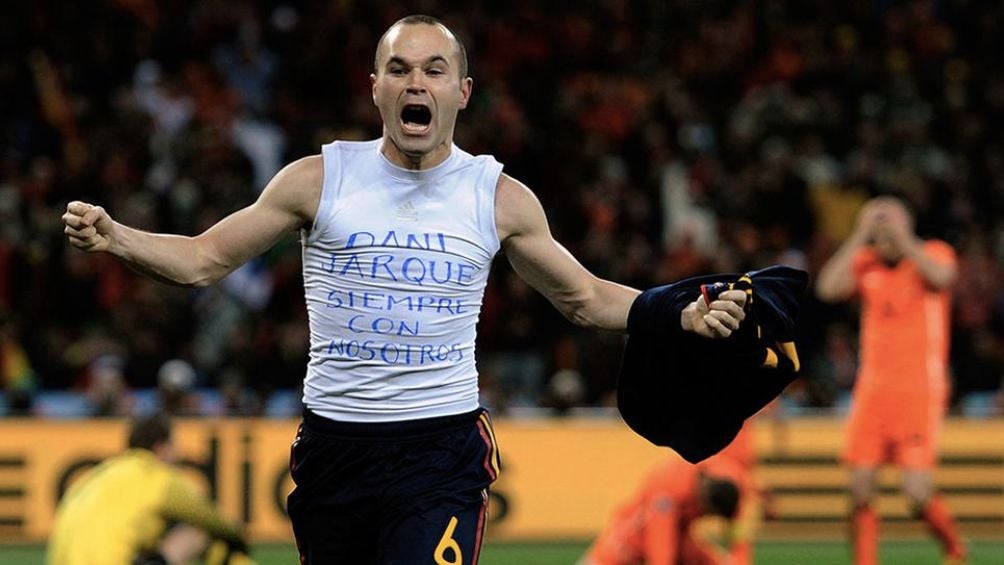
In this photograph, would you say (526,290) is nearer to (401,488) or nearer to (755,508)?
(755,508)

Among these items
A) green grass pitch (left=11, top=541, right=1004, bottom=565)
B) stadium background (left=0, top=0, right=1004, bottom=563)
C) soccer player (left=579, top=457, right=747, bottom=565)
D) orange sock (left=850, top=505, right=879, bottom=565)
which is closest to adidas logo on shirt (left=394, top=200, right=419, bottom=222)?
soccer player (left=579, top=457, right=747, bottom=565)

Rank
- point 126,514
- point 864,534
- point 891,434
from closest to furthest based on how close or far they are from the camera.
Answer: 1. point 126,514
2. point 864,534
3. point 891,434

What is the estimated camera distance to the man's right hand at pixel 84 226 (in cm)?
473

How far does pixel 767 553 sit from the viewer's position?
42.1 feet

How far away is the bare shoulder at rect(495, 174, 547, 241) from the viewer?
211 inches

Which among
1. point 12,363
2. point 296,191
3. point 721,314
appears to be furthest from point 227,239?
point 12,363

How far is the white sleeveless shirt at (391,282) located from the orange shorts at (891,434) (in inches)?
243

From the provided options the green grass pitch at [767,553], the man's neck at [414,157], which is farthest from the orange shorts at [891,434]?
the man's neck at [414,157]

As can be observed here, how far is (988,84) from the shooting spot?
Result: 18266 mm

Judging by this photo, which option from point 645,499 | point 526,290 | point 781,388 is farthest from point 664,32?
point 781,388

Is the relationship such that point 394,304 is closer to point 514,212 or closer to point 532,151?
point 514,212

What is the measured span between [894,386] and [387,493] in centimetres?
647

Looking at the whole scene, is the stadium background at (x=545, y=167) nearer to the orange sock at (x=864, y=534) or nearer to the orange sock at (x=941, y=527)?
the orange sock at (x=941, y=527)

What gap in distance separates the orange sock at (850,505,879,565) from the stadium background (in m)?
2.21
